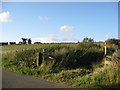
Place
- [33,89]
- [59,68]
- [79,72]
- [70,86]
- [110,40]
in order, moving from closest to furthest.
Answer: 1. [33,89]
2. [70,86]
3. [79,72]
4. [59,68]
5. [110,40]

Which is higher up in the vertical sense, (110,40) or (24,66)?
(110,40)

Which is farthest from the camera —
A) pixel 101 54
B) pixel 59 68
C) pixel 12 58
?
pixel 101 54

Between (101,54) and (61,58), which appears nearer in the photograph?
(61,58)

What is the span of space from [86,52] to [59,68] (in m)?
5.19

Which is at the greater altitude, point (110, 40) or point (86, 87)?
point (110, 40)

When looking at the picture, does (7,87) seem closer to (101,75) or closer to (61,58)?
(101,75)

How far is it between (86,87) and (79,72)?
107 inches

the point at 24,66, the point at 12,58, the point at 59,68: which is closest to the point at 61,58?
the point at 59,68

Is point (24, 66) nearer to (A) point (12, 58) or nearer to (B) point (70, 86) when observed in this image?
(A) point (12, 58)

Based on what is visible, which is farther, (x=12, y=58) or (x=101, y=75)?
(x=12, y=58)

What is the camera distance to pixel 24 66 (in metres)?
14.3

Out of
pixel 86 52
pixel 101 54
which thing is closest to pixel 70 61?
pixel 86 52

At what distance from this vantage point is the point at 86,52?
1745 centimetres

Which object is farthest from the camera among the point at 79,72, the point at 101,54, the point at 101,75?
the point at 101,54
